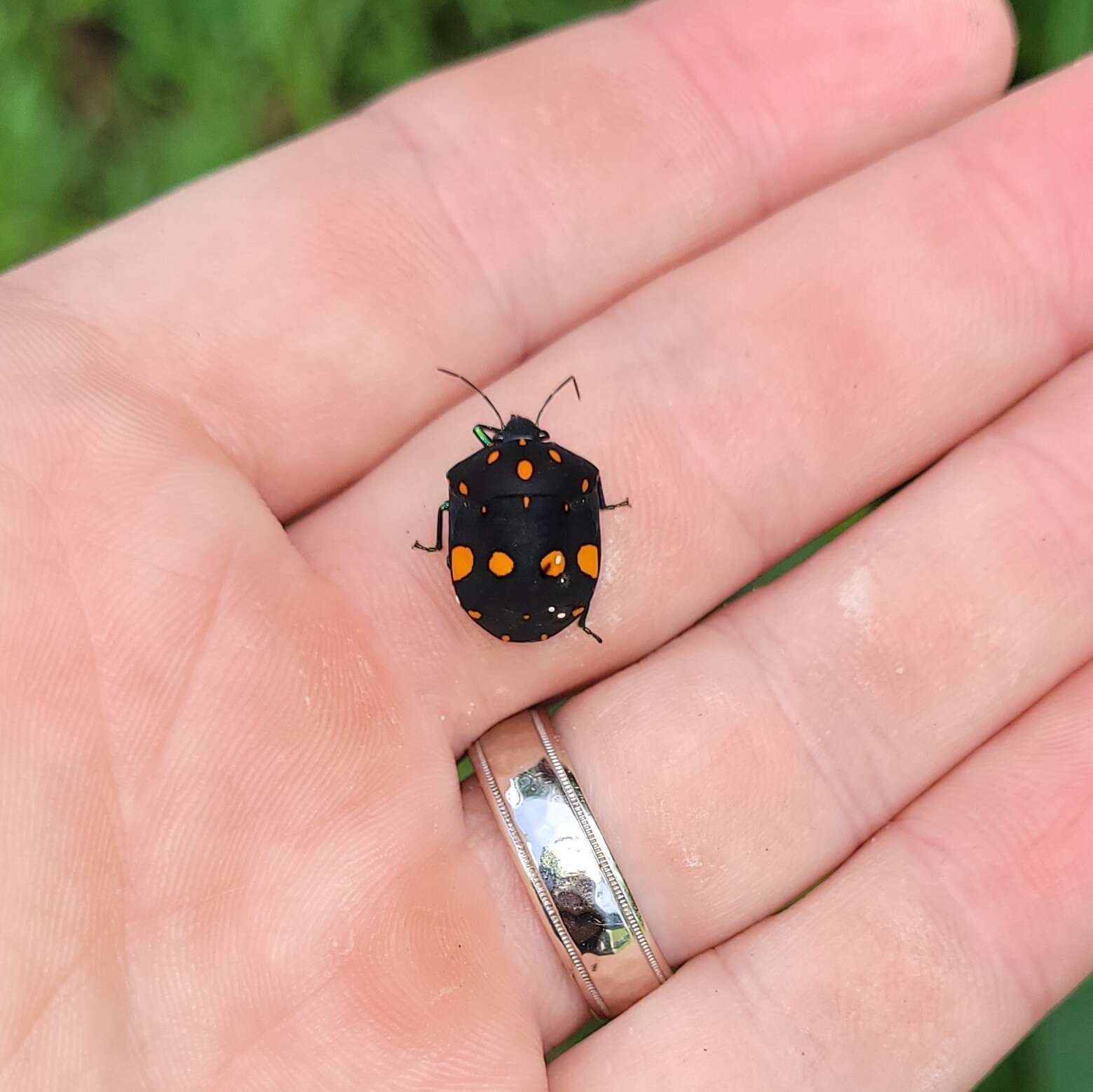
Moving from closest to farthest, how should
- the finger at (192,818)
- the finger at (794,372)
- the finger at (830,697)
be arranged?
1. the finger at (192,818)
2. the finger at (830,697)
3. the finger at (794,372)

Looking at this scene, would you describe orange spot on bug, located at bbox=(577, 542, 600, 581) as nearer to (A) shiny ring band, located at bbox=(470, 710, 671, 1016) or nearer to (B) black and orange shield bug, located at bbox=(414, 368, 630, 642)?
(B) black and orange shield bug, located at bbox=(414, 368, 630, 642)

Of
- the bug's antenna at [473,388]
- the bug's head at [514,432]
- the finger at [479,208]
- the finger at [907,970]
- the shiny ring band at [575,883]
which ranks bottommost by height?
the finger at [907,970]

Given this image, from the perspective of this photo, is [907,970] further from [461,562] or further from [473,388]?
[473,388]

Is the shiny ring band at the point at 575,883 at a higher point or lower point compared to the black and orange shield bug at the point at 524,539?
lower

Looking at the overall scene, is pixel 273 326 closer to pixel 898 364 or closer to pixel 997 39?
pixel 898 364

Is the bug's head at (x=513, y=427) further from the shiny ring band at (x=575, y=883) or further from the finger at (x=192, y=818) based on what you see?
the shiny ring band at (x=575, y=883)

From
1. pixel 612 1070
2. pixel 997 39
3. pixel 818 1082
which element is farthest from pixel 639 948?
pixel 997 39

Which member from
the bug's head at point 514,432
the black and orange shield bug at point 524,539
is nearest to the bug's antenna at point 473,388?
the bug's head at point 514,432

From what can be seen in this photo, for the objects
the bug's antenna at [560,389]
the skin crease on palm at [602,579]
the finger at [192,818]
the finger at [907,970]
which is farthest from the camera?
the bug's antenna at [560,389]

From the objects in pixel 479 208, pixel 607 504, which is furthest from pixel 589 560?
pixel 479 208
